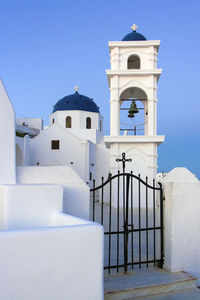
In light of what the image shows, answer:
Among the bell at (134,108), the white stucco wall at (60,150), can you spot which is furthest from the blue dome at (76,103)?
the bell at (134,108)

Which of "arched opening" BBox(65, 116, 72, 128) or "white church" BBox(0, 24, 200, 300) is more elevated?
"arched opening" BBox(65, 116, 72, 128)

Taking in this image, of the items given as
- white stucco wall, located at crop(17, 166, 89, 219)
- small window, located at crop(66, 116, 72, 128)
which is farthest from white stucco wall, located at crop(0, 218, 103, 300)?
small window, located at crop(66, 116, 72, 128)

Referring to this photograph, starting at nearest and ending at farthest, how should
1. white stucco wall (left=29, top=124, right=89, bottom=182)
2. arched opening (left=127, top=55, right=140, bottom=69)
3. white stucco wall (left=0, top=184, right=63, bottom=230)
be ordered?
white stucco wall (left=0, top=184, right=63, bottom=230), arched opening (left=127, top=55, right=140, bottom=69), white stucco wall (left=29, top=124, right=89, bottom=182)

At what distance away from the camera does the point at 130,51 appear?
1389 centimetres

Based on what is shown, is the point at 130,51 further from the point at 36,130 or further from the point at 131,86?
the point at 36,130

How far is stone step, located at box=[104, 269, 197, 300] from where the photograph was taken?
4.42 metres

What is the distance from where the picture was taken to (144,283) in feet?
15.4

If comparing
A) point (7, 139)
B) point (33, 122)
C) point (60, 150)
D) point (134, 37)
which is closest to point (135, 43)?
point (134, 37)

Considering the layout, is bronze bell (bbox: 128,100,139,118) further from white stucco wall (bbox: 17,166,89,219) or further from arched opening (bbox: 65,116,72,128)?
arched opening (bbox: 65,116,72,128)

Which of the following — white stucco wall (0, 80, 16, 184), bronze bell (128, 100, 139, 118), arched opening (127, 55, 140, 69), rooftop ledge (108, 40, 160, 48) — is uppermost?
rooftop ledge (108, 40, 160, 48)

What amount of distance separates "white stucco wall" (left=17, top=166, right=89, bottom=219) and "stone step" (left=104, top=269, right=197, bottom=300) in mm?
1219

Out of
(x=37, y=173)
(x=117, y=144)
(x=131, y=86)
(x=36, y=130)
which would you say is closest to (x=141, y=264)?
(x=37, y=173)

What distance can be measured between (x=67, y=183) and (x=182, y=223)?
2146mm

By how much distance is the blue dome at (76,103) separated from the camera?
26984 mm
